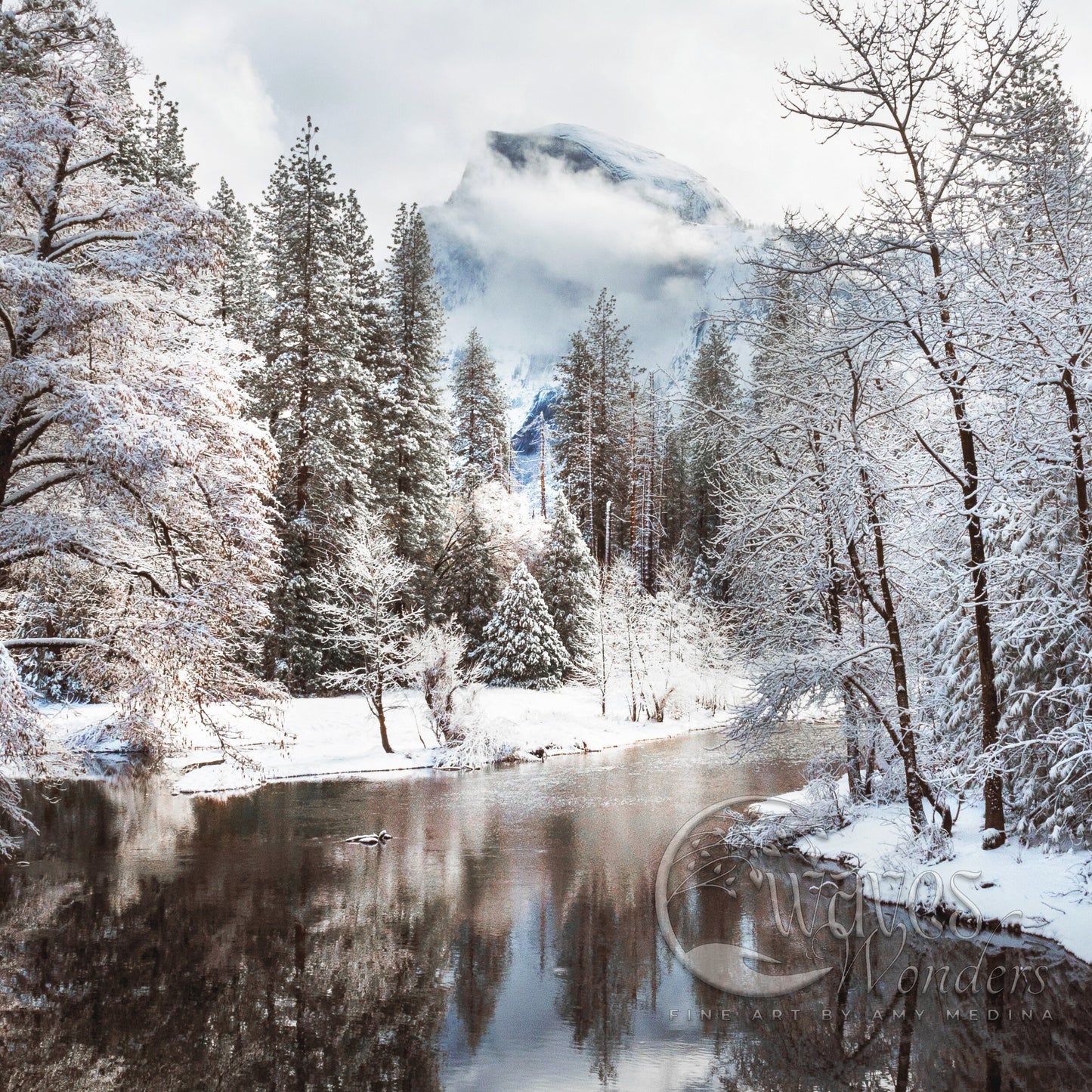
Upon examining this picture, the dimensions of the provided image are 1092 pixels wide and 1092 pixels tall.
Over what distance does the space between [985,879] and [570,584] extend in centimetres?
2629

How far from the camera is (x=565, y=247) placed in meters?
92.6

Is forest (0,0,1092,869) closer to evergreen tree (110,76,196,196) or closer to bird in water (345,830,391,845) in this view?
bird in water (345,830,391,845)

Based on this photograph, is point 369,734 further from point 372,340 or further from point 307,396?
point 372,340

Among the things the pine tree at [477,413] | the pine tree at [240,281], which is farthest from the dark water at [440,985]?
the pine tree at [477,413]

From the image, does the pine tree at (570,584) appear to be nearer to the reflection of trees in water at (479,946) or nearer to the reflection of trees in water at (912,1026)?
the reflection of trees in water at (479,946)

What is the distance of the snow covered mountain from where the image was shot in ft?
276

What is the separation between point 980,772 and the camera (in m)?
9.23

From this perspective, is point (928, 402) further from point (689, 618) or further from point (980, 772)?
point (689, 618)

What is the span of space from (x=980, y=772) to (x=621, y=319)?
7869cm

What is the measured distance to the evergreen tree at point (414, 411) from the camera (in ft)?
105

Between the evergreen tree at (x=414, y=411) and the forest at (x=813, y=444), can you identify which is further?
the evergreen tree at (x=414, y=411)

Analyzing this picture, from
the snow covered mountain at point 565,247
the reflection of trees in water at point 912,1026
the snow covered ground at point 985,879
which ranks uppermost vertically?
the snow covered mountain at point 565,247

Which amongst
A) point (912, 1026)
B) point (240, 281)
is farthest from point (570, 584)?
point (912, 1026)

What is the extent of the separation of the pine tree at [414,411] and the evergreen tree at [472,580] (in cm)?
112
